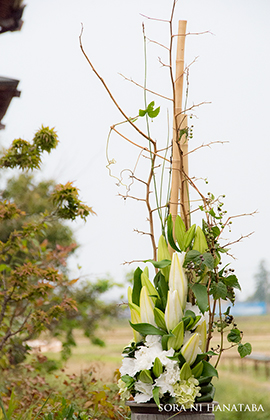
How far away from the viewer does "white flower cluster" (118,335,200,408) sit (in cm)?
122

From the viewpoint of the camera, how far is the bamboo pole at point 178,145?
4.75ft

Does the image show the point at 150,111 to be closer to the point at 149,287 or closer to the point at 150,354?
the point at 149,287

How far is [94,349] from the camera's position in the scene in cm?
409

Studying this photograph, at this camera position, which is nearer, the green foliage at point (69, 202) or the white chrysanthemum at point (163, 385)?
the white chrysanthemum at point (163, 385)

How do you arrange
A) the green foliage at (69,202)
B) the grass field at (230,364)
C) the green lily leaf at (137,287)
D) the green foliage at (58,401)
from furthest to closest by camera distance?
the grass field at (230,364) < the green foliage at (69,202) < the green foliage at (58,401) < the green lily leaf at (137,287)

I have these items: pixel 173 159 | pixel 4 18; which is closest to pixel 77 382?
pixel 173 159

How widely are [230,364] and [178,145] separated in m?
2.99

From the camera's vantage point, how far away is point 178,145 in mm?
1434

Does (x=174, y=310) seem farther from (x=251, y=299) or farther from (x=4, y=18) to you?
(x=251, y=299)

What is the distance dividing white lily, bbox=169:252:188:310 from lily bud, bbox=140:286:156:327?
82 mm

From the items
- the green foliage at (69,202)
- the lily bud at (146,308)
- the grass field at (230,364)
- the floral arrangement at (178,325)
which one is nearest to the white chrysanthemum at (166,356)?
the floral arrangement at (178,325)

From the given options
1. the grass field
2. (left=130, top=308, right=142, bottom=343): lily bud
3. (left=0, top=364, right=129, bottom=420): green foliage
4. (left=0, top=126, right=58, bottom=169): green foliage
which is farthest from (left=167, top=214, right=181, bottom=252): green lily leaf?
the grass field

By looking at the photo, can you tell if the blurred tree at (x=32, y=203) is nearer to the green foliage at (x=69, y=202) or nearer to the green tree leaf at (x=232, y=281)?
the green foliage at (x=69, y=202)

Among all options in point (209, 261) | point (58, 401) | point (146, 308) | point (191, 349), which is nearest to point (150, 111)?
point (209, 261)
